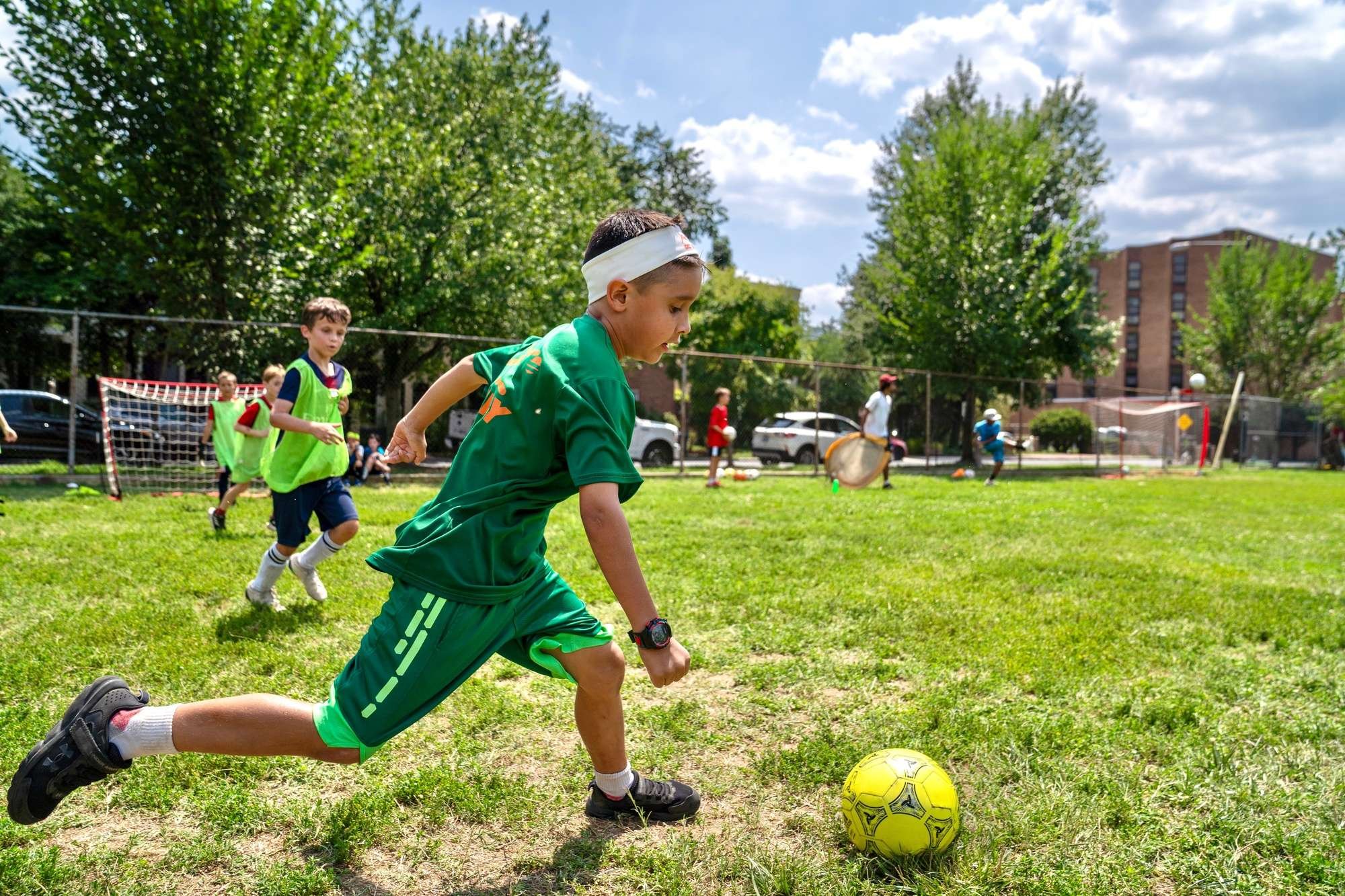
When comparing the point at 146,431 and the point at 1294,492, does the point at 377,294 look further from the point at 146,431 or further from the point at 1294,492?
the point at 1294,492

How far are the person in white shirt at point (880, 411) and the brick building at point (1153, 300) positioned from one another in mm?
60884

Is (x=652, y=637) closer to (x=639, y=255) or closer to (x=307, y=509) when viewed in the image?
(x=639, y=255)

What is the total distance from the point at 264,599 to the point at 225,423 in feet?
20.9

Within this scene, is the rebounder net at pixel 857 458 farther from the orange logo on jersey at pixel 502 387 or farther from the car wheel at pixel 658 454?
the orange logo on jersey at pixel 502 387

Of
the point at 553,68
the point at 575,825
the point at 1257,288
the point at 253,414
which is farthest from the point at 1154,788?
the point at 1257,288

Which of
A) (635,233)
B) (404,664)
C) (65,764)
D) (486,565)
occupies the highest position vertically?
(635,233)

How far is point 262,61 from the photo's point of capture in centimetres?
1488

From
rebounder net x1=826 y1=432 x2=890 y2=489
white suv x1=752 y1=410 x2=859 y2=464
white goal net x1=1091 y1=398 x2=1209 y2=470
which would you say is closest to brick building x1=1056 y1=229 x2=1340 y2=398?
white goal net x1=1091 y1=398 x2=1209 y2=470

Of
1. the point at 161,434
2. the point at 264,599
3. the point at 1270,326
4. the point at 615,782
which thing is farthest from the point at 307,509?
the point at 1270,326

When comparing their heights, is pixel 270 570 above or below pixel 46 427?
below

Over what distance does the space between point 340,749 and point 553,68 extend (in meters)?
26.6

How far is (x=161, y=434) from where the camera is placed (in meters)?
13.6

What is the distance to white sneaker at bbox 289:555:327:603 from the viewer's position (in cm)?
533

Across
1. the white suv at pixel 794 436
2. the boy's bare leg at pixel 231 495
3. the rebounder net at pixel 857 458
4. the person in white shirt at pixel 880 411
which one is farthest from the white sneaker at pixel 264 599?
the white suv at pixel 794 436
